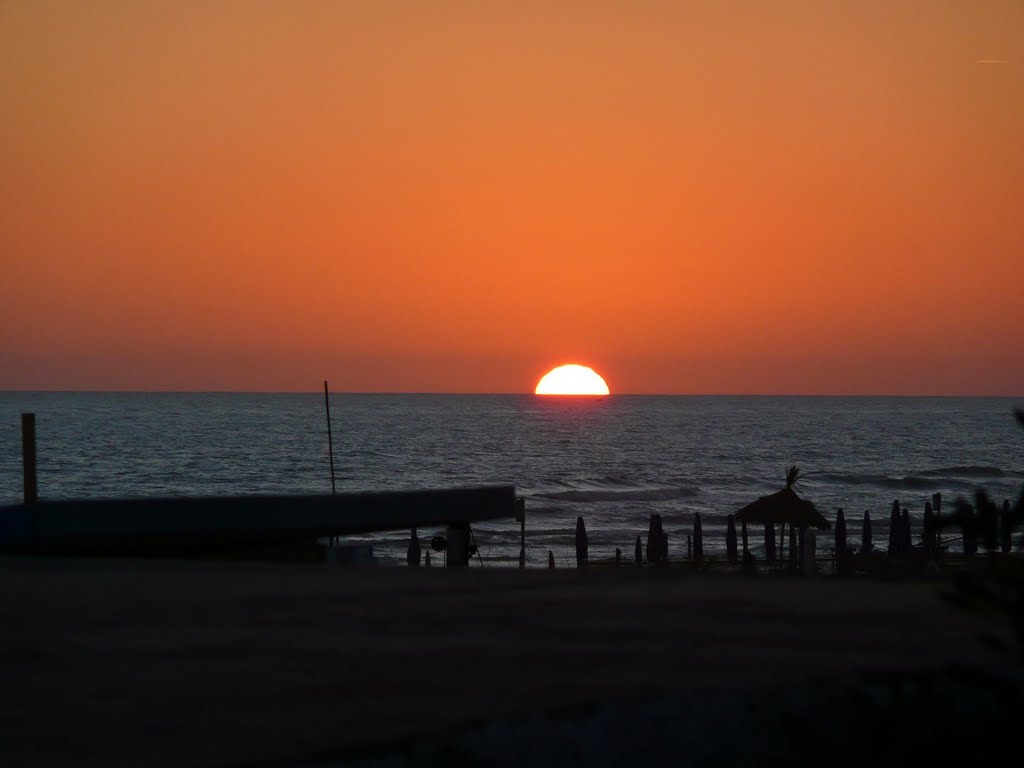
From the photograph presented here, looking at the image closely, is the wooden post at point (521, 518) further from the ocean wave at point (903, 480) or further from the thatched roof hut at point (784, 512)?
the ocean wave at point (903, 480)

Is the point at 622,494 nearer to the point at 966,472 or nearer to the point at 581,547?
the point at 966,472

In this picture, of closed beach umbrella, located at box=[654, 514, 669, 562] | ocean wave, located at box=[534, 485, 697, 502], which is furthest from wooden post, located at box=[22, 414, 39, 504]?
ocean wave, located at box=[534, 485, 697, 502]

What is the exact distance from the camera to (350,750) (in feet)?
9.96

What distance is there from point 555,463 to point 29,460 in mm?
90262

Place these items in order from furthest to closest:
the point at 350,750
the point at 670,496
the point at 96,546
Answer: the point at 670,496 < the point at 96,546 < the point at 350,750

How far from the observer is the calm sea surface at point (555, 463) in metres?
68.4

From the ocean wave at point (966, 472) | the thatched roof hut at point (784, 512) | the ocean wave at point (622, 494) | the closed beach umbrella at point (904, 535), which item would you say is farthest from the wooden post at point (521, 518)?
the ocean wave at point (966, 472)

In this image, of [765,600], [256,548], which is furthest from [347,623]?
[256,548]

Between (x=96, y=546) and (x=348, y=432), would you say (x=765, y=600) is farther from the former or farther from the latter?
(x=348, y=432)

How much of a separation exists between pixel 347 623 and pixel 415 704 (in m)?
1.52

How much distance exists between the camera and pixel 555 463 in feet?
330

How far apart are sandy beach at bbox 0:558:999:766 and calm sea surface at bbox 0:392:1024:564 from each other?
40.8 metres

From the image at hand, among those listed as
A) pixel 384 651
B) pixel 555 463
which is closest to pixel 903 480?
pixel 555 463

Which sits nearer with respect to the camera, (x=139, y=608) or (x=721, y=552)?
(x=139, y=608)
